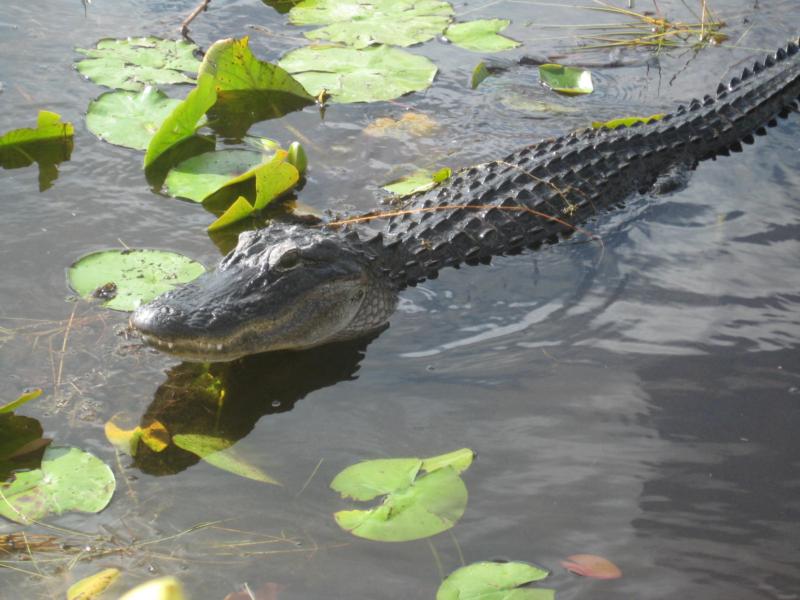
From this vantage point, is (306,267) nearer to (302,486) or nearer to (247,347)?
(247,347)

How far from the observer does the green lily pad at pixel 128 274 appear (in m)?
4.04

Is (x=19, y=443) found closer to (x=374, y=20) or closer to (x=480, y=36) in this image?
(x=374, y=20)

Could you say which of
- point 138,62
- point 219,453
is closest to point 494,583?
point 219,453

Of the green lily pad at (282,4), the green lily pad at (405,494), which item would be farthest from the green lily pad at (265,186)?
the green lily pad at (282,4)

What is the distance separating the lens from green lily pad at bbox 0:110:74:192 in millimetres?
5121

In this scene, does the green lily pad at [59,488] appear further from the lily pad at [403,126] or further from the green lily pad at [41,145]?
the lily pad at [403,126]

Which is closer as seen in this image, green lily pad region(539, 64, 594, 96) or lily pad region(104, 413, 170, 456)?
lily pad region(104, 413, 170, 456)

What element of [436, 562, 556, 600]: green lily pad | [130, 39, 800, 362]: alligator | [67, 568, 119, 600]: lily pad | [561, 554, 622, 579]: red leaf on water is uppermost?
[130, 39, 800, 362]: alligator

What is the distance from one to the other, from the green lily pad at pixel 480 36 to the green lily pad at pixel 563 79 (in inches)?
18.1

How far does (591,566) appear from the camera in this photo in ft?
9.92

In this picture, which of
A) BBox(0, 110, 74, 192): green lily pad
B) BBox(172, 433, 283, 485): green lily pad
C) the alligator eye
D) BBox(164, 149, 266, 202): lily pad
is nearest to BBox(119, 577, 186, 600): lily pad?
BBox(172, 433, 283, 485): green lily pad

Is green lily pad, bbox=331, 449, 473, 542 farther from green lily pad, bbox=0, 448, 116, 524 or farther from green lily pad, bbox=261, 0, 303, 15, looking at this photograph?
green lily pad, bbox=261, 0, 303, 15

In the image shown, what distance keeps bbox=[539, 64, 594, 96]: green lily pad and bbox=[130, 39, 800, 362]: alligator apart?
708mm

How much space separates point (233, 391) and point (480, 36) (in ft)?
12.0
